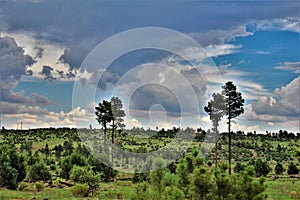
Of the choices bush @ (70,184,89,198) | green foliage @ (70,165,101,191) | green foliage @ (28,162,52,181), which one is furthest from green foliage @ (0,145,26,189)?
bush @ (70,184,89,198)

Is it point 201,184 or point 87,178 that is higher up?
point 201,184

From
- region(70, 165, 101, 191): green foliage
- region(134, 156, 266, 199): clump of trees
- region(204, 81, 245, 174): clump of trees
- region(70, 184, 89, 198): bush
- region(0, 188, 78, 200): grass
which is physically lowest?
region(0, 188, 78, 200): grass

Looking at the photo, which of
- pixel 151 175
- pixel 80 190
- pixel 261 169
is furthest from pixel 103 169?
pixel 151 175

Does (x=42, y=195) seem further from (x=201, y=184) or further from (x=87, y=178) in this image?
(x=201, y=184)

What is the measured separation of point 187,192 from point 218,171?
1980 millimetres

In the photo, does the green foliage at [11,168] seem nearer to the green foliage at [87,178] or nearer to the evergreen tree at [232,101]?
the green foliage at [87,178]

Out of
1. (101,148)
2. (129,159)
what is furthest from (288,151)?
(101,148)

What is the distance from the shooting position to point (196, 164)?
1930 centimetres

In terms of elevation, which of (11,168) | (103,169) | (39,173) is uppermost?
(11,168)

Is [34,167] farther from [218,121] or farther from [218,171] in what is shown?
[218,171]

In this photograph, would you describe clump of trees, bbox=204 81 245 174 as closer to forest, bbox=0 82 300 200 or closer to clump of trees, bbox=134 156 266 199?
forest, bbox=0 82 300 200

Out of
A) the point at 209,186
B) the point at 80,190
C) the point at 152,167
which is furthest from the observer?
the point at 80,190

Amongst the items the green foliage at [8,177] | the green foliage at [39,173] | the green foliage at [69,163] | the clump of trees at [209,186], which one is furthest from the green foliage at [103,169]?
the clump of trees at [209,186]

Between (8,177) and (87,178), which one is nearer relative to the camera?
(87,178)
